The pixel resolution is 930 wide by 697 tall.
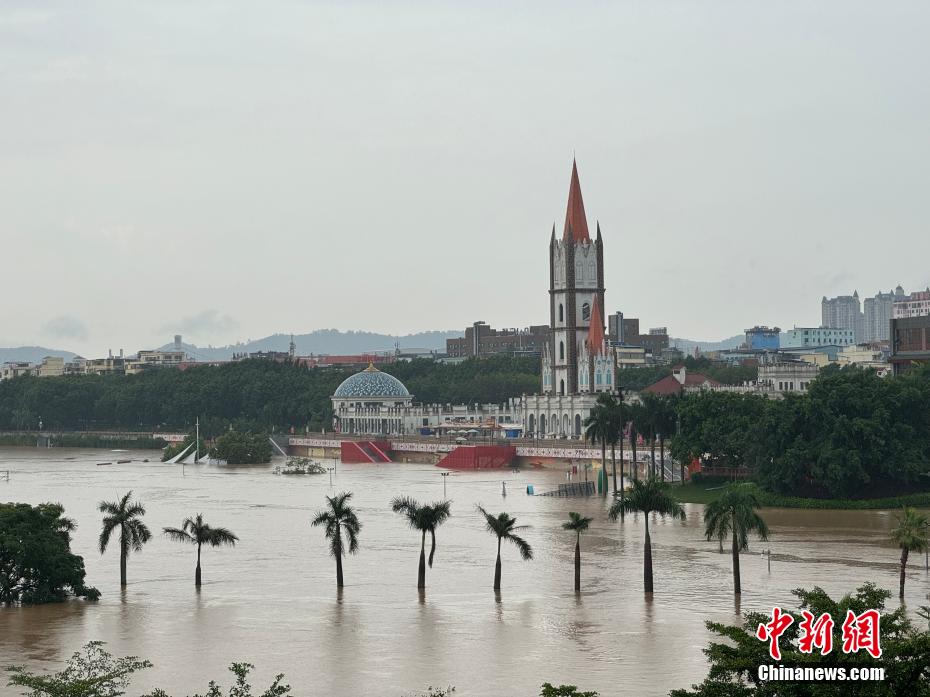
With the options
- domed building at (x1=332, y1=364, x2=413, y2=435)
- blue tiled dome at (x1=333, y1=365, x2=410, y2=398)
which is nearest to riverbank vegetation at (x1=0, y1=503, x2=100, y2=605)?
domed building at (x1=332, y1=364, x2=413, y2=435)

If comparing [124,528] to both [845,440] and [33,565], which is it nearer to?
[33,565]

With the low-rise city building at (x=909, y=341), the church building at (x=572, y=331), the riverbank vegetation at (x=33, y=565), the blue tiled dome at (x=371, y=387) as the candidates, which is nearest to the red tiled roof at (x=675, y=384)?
the church building at (x=572, y=331)

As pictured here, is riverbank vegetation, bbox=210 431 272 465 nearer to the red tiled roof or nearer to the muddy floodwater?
the red tiled roof

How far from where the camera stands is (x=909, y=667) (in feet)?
88.7

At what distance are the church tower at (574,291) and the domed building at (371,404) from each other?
28.1 meters

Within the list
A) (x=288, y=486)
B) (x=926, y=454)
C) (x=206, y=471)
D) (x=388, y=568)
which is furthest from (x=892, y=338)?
(x=388, y=568)

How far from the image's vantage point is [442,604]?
53312 mm

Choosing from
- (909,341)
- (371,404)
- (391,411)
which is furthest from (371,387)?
(909,341)

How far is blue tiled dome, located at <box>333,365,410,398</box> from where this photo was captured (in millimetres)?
193000

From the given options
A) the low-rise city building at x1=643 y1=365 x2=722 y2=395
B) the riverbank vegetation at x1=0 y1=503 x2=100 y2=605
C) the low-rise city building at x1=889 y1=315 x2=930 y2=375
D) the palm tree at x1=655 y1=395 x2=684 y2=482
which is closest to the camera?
the riverbank vegetation at x1=0 y1=503 x2=100 y2=605

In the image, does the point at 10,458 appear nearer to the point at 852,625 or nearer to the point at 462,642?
the point at 462,642

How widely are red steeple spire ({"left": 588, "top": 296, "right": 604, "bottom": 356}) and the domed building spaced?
31.9 m

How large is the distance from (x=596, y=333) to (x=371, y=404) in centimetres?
4324

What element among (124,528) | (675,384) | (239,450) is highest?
(675,384)
